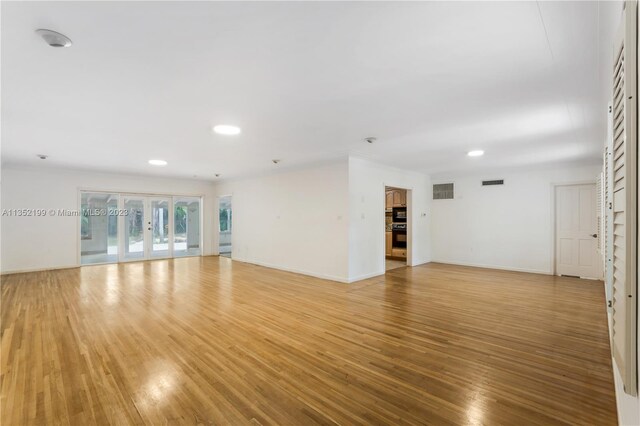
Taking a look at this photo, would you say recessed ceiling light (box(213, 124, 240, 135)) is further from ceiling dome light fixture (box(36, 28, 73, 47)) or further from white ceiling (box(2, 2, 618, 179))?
ceiling dome light fixture (box(36, 28, 73, 47))

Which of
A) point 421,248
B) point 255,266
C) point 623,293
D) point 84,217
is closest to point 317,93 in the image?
point 623,293

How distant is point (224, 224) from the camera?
403 inches

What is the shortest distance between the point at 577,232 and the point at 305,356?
6.85 metres

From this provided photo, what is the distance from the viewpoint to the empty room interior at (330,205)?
177 cm

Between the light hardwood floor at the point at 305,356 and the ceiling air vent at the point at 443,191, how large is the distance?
3.66 meters

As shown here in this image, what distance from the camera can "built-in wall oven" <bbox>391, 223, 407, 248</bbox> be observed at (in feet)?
28.8

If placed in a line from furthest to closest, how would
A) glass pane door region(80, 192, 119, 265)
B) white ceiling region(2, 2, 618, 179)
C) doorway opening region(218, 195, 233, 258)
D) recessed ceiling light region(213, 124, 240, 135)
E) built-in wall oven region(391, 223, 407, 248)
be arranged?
doorway opening region(218, 195, 233, 258)
built-in wall oven region(391, 223, 407, 248)
glass pane door region(80, 192, 119, 265)
recessed ceiling light region(213, 124, 240, 135)
white ceiling region(2, 2, 618, 179)

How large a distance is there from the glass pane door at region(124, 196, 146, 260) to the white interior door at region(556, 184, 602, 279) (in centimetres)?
1090

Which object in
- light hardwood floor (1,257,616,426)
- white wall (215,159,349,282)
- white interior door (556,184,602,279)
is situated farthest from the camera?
white interior door (556,184,602,279)

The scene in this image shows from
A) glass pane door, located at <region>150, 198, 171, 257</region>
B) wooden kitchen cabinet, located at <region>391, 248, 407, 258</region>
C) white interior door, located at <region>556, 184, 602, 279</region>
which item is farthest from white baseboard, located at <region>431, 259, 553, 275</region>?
glass pane door, located at <region>150, 198, 171, 257</region>

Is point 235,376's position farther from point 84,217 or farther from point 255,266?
point 84,217

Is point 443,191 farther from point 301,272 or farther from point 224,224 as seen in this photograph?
point 224,224

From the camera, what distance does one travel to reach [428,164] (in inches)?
261

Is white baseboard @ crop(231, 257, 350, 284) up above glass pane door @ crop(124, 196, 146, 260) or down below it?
below
